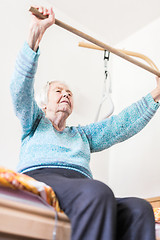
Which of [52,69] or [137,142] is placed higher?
[52,69]

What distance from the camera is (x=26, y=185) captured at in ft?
3.02

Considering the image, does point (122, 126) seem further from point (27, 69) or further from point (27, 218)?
point (27, 218)

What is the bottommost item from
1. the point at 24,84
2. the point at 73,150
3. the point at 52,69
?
the point at 73,150

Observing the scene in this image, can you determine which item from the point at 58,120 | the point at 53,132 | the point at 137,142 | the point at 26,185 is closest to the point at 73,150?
the point at 53,132

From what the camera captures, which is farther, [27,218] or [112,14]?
[112,14]

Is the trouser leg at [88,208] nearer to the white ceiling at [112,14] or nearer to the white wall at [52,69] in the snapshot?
the white wall at [52,69]

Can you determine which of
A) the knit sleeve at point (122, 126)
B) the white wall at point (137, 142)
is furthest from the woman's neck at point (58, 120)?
the white wall at point (137, 142)

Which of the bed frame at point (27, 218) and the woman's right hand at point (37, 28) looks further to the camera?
the woman's right hand at point (37, 28)

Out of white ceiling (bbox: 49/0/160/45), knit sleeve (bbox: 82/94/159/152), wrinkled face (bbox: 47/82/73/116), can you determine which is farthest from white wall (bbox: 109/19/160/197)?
wrinkled face (bbox: 47/82/73/116)

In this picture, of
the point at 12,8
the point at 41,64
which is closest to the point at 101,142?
the point at 41,64

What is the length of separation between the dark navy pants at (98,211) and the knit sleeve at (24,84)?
0.90ft

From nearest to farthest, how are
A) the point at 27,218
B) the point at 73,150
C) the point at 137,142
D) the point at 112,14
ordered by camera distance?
the point at 27,218
the point at 73,150
the point at 137,142
the point at 112,14

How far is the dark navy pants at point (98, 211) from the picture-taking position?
864 mm

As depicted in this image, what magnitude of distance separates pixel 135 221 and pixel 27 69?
620 millimetres
